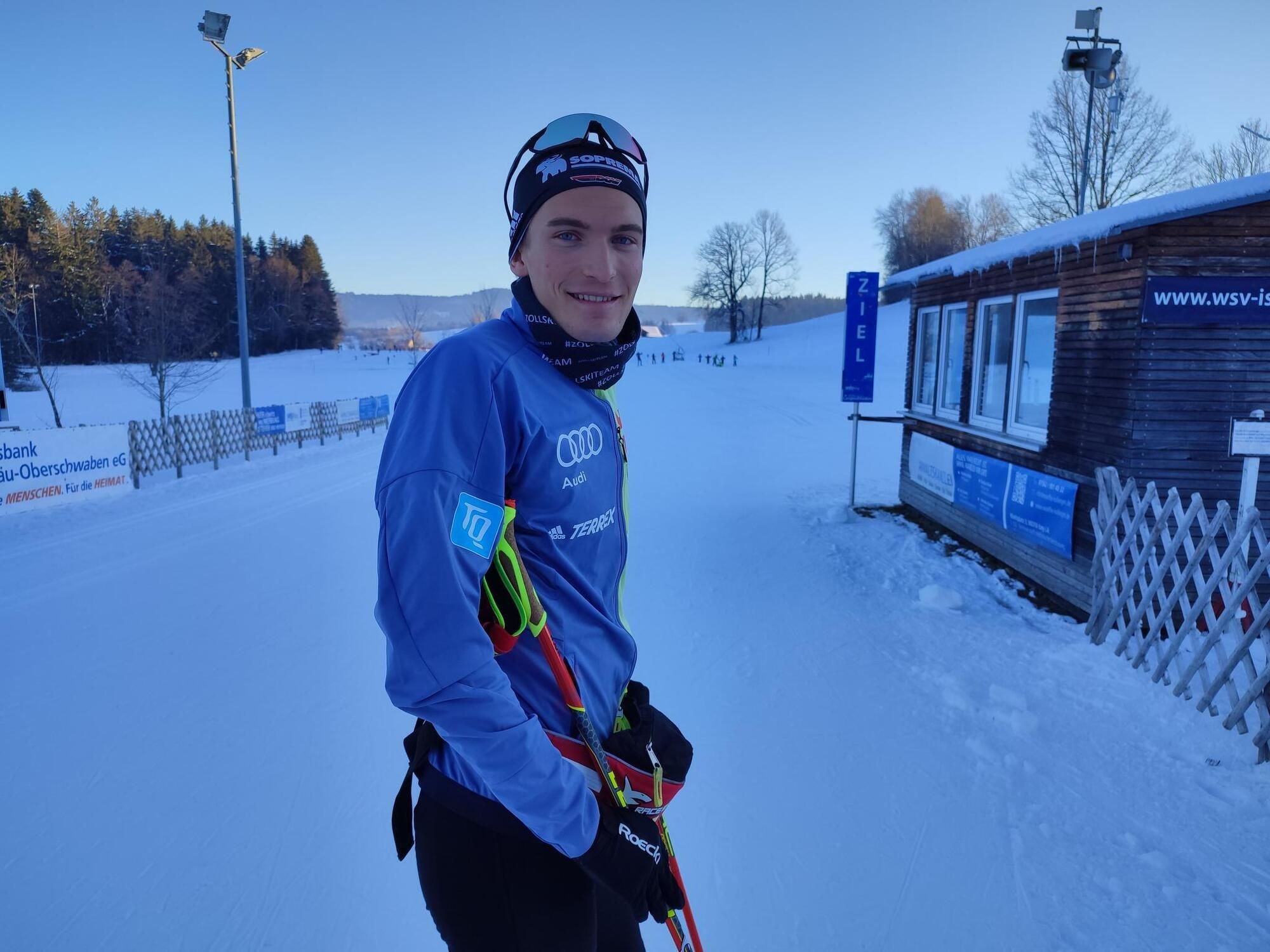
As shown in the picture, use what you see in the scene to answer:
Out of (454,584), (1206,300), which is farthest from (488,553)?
(1206,300)

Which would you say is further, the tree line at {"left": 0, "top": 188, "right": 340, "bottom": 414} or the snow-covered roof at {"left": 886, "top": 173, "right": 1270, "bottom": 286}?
the tree line at {"left": 0, "top": 188, "right": 340, "bottom": 414}

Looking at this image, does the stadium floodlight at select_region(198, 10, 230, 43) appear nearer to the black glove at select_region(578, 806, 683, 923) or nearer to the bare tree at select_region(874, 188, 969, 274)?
the black glove at select_region(578, 806, 683, 923)

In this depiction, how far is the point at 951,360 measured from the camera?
8977 mm

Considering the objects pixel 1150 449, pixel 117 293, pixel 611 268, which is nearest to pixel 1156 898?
pixel 611 268

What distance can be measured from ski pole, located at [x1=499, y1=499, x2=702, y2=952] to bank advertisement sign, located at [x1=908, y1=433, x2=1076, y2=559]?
5.87 meters

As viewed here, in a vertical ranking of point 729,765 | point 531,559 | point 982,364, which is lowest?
point 729,765

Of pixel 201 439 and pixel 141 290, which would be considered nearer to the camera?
pixel 201 439

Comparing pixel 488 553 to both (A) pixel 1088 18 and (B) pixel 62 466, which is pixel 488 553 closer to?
(B) pixel 62 466

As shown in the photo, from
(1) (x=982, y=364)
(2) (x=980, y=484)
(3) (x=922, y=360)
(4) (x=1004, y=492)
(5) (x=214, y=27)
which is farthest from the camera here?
(5) (x=214, y=27)

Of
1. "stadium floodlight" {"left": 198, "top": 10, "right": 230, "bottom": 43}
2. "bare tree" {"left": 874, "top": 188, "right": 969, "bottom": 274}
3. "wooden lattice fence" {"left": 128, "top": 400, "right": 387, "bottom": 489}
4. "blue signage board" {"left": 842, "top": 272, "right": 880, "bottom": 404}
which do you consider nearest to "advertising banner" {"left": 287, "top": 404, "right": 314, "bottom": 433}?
"wooden lattice fence" {"left": 128, "top": 400, "right": 387, "bottom": 489}

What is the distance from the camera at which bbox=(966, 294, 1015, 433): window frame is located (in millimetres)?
7438

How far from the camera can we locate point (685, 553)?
777cm

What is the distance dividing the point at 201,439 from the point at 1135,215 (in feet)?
51.2

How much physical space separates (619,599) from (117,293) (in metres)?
60.4
